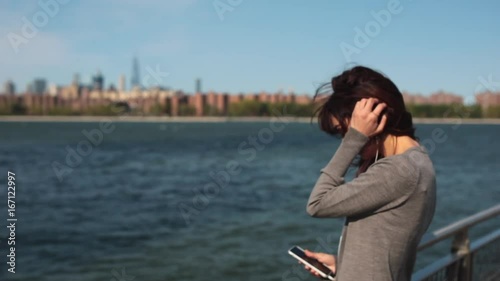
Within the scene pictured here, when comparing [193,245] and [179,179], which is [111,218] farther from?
[179,179]

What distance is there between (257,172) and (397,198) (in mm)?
33355

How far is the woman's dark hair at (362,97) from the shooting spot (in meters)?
1.72

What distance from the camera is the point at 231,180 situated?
30531mm

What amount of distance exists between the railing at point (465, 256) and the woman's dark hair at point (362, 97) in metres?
0.75

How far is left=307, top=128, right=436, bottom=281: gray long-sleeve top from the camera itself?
1648 mm

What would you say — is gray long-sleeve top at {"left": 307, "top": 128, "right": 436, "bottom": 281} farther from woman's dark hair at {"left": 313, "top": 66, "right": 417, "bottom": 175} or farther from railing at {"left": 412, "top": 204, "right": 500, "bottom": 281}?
railing at {"left": 412, "top": 204, "right": 500, "bottom": 281}

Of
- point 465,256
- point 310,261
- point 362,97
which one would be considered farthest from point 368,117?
point 465,256

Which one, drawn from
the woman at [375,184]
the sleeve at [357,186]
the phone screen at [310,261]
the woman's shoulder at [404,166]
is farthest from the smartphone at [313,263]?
the woman's shoulder at [404,166]

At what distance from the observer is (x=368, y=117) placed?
1.68m

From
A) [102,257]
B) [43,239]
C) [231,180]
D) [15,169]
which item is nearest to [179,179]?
[231,180]

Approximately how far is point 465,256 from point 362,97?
5.14 ft

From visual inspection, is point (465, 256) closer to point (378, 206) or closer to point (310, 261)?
point (310, 261)

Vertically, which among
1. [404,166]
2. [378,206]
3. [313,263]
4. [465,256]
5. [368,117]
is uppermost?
[368,117]

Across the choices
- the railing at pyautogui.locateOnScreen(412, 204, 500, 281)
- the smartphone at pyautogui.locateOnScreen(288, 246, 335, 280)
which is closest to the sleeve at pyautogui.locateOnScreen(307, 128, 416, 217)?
the smartphone at pyautogui.locateOnScreen(288, 246, 335, 280)
